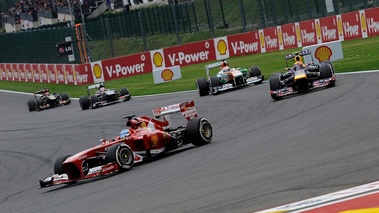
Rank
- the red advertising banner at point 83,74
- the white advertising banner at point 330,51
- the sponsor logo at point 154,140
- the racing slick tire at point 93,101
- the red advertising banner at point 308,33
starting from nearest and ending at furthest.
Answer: the sponsor logo at point 154,140, the white advertising banner at point 330,51, the racing slick tire at point 93,101, the red advertising banner at point 308,33, the red advertising banner at point 83,74

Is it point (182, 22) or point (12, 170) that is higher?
point (182, 22)

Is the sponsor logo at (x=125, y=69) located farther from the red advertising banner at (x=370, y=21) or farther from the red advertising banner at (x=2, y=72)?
the red advertising banner at (x=2, y=72)

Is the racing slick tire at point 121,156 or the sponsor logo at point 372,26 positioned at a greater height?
the sponsor logo at point 372,26

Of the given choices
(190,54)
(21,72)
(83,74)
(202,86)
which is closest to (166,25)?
(190,54)

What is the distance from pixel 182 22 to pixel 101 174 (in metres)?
38.5

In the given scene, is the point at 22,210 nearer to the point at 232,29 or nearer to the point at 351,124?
the point at 351,124

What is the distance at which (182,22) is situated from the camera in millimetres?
52562

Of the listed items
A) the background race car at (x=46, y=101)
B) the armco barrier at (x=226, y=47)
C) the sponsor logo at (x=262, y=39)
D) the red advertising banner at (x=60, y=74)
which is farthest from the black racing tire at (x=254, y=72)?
the red advertising banner at (x=60, y=74)

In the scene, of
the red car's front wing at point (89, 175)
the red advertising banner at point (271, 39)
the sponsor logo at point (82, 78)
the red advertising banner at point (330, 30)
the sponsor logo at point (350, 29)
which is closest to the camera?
the red car's front wing at point (89, 175)

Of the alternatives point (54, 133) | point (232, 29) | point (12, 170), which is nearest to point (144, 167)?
point (12, 170)

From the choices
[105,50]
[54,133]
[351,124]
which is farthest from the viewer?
[105,50]

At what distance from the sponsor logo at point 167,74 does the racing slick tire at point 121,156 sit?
84.3 feet

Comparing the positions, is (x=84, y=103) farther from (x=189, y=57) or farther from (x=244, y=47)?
(x=189, y=57)

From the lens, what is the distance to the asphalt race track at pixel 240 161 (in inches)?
378
